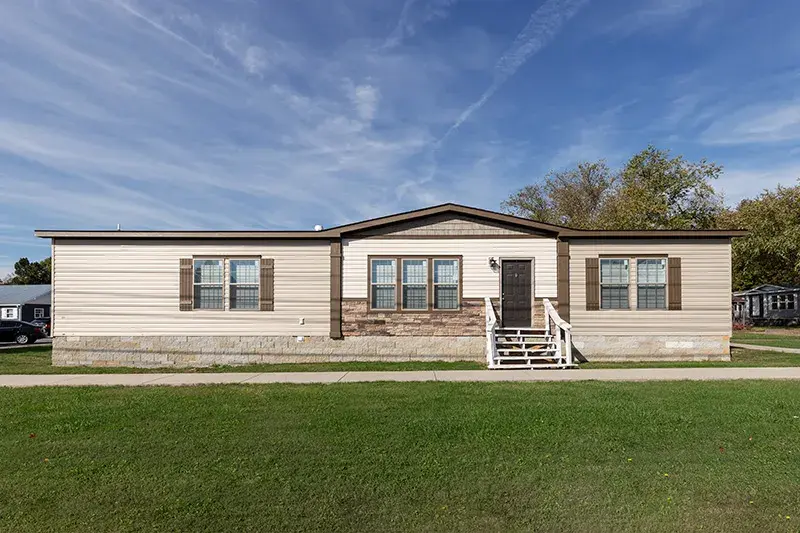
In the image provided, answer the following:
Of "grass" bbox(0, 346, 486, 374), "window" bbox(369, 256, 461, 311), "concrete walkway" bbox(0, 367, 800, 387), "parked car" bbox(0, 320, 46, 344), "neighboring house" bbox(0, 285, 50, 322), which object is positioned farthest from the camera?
"neighboring house" bbox(0, 285, 50, 322)

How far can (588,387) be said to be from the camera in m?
8.87

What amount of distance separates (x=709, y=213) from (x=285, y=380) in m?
28.5

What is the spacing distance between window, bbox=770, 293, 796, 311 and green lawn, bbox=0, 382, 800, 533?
30.1 m

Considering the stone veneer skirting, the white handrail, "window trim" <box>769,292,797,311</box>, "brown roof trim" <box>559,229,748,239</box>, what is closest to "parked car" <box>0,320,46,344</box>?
the stone veneer skirting

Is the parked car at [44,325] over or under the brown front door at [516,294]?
under

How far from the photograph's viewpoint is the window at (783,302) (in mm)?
32562

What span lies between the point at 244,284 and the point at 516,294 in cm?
690

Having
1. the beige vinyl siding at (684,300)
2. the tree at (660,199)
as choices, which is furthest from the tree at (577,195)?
the beige vinyl siding at (684,300)

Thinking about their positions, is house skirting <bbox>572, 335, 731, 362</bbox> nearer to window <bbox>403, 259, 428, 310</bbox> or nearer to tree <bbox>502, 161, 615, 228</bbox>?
window <bbox>403, 259, 428, 310</bbox>

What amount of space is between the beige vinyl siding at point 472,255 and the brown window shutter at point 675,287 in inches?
110

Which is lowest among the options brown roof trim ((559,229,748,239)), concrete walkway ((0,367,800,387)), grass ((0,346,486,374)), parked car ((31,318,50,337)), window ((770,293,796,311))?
parked car ((31,318,50,337))

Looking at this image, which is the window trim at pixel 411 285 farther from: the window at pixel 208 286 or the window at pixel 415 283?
the window at pixel 208 286

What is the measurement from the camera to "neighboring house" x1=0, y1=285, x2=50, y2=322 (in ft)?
137

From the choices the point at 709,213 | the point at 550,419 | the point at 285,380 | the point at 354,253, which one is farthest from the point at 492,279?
the point at 709,213
